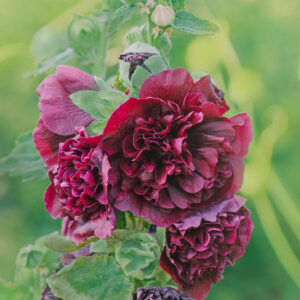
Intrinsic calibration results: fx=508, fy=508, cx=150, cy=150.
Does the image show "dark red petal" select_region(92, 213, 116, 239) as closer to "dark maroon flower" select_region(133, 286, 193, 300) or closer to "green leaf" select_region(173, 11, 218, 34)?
"dark maroon flower" select_region(133, 286, 193, 300)

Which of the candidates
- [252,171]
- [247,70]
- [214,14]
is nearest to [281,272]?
[252,171]

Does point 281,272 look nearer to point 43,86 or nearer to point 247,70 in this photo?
point 247,70

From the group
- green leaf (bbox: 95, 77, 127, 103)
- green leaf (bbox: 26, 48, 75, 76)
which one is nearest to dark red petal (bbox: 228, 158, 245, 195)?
green leaf (bbox: 95, 77, 127, 103)

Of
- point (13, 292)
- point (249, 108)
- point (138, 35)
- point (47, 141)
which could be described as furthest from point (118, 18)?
point (249, 108)

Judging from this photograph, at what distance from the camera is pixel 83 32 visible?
22.3 inches

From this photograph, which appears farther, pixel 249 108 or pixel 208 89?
pixel 249 108

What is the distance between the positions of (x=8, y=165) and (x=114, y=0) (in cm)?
22

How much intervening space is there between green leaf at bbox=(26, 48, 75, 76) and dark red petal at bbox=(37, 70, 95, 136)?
12 cm

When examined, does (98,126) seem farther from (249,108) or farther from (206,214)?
(249,108)

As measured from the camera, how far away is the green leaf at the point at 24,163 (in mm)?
561

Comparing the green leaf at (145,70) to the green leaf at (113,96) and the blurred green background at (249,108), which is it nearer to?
the green leaf at (113,96)

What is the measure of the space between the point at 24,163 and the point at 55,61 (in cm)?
12

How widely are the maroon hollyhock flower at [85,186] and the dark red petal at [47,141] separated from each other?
0.04 metres

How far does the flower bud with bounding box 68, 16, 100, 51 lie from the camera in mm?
567
